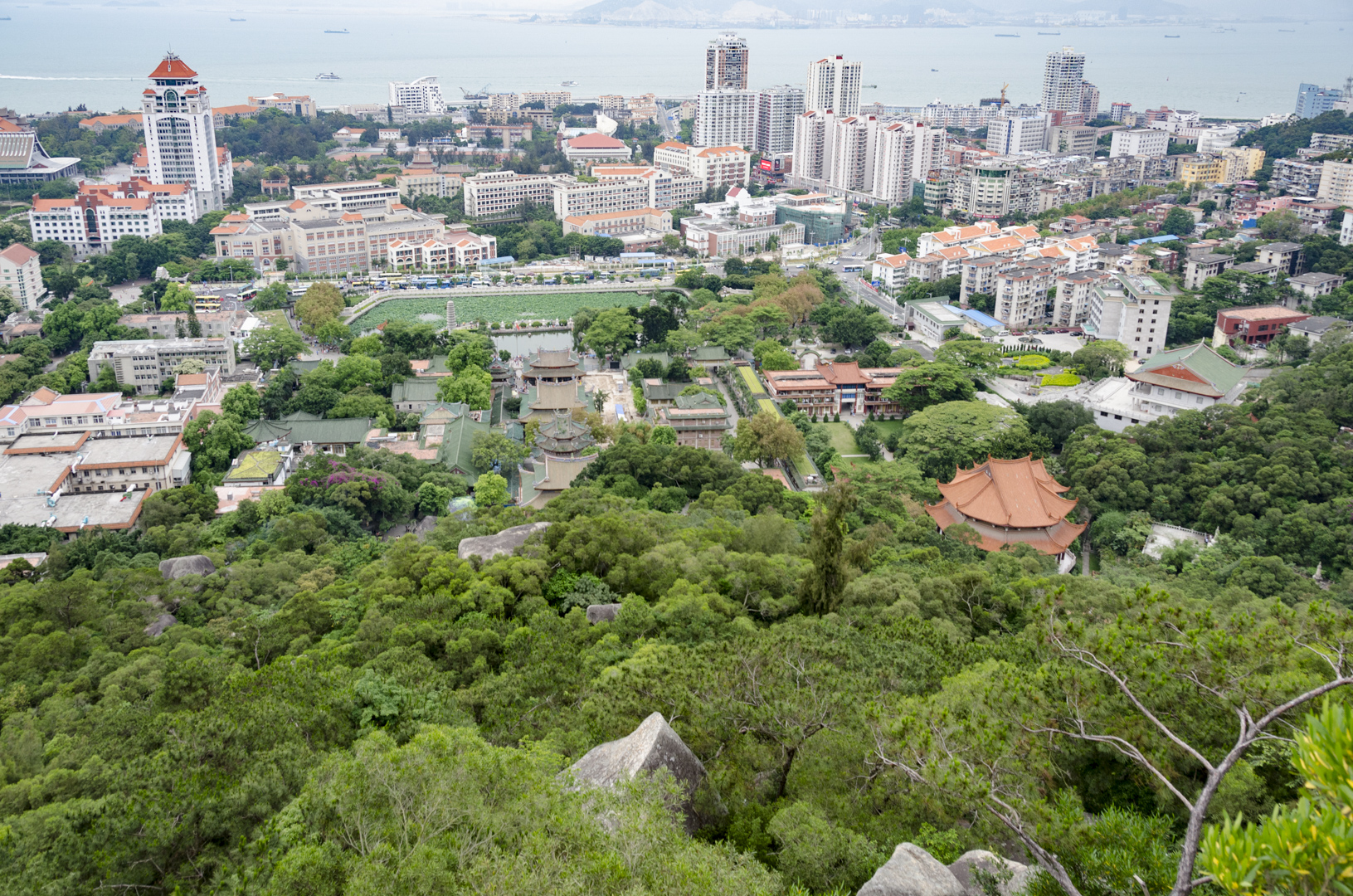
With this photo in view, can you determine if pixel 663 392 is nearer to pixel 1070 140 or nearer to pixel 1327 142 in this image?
pixel 1327 142

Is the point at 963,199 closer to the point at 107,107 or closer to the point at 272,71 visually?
the point at 107,107

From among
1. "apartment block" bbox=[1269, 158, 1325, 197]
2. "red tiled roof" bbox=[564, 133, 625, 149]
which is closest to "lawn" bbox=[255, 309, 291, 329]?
"red tiled roof" bbox=[564, 133, 625, 149]

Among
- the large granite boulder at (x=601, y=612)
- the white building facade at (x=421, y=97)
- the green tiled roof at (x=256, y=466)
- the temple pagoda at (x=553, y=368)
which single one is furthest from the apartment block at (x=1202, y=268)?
the white building facade at (x=421, y=97)

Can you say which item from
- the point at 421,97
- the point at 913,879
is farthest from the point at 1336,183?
the point at 421,97

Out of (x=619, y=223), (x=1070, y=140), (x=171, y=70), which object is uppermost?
(x=171, y=70)

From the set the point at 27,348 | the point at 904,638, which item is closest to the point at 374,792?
the point at 904,638

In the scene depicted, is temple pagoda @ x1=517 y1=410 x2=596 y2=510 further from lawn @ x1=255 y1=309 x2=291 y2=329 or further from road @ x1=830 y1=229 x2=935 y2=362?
lawn @ x1=255 y1=309 x2=291 y2=329
